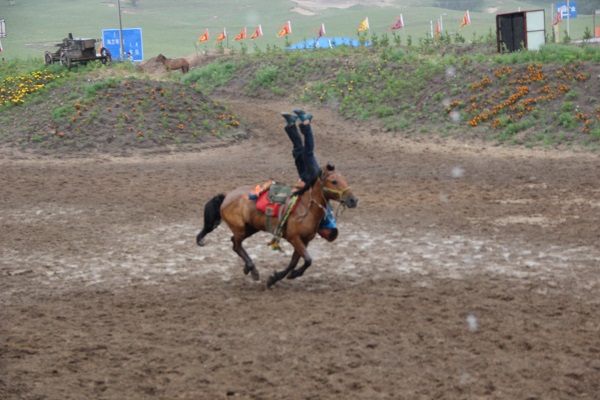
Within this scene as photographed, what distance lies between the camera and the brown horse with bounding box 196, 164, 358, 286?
10.7m

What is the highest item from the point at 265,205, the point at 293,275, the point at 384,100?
the point at 384,100

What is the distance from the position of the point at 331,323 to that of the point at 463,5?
9596 centimetres

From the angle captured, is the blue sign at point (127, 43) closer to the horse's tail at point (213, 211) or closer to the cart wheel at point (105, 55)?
the cart wheel at point (105, 55)

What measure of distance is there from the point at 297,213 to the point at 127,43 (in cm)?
3356

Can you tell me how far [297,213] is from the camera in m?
10.9

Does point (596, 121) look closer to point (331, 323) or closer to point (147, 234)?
point (147, 234)

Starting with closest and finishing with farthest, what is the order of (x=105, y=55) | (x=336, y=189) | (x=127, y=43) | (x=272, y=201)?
(x=336, y=189)
(x=272, y=201)
(x=105, y=55)
(x=127, y=43)

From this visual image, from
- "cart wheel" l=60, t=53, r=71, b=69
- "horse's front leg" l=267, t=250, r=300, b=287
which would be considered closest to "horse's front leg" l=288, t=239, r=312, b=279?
"horse's front leg" l=267, t=250, r=300, b=287

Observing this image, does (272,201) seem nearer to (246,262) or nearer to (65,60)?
(246,262)

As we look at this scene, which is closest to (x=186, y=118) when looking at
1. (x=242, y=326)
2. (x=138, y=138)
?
(x=138, y=138)

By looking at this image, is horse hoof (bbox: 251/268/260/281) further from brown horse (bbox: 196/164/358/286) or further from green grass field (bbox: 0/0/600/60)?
green grass field (bbox: 0/0/600/60)

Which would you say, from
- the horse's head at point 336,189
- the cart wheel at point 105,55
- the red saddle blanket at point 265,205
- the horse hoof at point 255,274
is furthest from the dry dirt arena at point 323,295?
the cart wheel at point 105,55

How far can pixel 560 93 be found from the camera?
24703mm

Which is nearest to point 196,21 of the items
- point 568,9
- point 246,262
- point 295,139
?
point 568,9
